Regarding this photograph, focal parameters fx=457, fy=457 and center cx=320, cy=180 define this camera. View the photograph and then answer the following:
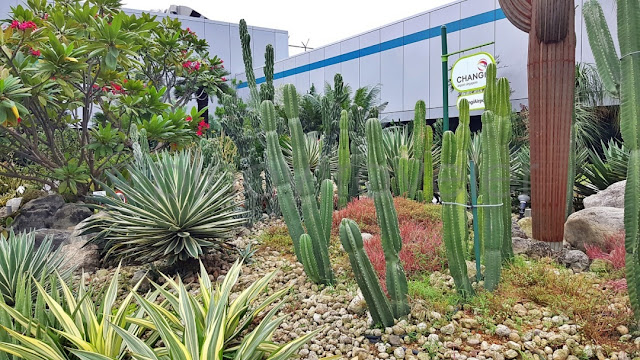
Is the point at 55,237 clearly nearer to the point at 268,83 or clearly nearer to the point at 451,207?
the point at 268,83

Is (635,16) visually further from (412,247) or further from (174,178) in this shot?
(174,178)

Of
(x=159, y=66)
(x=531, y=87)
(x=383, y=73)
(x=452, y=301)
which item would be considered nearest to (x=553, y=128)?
(x=531, y=87)

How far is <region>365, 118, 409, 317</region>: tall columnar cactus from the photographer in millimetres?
2803

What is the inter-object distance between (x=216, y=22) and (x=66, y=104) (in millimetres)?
17950

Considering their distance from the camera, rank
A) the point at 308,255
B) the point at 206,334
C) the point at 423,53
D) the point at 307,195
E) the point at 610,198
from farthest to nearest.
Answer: the point at 423,53, the point at 610,198, the point at 307,195, the point at 308,255, the point at 206,334

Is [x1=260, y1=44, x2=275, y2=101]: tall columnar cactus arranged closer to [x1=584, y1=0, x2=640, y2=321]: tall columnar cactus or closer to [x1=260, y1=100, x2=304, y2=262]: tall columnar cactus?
[x1=260, y1=100, x2=304, y2=262]: tall columnar cactus

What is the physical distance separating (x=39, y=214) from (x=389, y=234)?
212 inches

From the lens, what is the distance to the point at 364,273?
265 centimetres

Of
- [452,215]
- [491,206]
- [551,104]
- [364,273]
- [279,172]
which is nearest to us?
[364,273]

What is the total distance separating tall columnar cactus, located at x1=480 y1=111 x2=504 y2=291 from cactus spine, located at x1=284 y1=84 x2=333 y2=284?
1179 millimetres

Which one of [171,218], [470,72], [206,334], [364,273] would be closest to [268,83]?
[171,218]

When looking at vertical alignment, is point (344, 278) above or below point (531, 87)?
below

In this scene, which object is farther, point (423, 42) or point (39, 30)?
point (423, 42)

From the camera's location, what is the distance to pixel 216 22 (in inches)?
898
